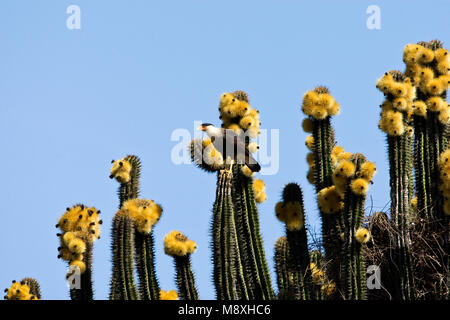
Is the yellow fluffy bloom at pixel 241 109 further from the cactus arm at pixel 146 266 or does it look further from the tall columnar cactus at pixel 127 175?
the cactus arm at pixel 146 266

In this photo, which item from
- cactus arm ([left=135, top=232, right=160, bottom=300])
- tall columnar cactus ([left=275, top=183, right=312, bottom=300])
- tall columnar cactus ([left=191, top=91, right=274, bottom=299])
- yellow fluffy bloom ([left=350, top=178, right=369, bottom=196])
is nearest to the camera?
cactus arm ([left=135, top=232, right=160, bottom=300])

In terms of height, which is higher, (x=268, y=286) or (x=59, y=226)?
(x=59, y=226)

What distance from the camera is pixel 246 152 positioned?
1280cm

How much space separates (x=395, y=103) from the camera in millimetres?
13328

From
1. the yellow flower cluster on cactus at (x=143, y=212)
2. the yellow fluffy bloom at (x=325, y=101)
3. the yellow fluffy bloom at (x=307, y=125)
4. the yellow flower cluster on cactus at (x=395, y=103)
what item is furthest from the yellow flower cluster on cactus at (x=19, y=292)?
the yellow flower cluster on cactus at (x=395, y=103)

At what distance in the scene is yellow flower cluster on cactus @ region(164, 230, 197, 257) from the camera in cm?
1191

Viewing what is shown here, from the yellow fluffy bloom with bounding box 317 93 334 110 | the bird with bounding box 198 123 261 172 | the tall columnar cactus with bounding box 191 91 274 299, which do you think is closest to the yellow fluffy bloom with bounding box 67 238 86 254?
the tall columnar cactus with bounding box 191 91 274 299

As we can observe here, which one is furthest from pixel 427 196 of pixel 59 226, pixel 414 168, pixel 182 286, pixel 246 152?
pixel 59 226

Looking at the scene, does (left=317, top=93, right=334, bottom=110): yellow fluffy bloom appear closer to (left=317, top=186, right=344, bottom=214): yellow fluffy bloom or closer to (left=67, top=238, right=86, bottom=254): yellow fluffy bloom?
(left=317, top=186, right=344, bottom=214): yellow fluffy bloom

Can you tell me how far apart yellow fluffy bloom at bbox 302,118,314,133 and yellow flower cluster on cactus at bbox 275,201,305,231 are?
112 cm

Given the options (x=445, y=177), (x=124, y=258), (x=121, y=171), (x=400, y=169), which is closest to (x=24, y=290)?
(x=124, y=258)

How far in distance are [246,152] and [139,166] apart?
1386 mm

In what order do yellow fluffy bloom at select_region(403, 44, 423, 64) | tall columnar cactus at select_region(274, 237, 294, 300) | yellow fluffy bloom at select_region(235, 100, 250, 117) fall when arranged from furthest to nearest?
1. yellow fluffy bloom at select_region(403, 44, 423, 64)
2. yellow fluffy bloom at select_region(235, 100, 250, 117)
3. tall columnar cactus at select_region(274, 237, 294, 300)
